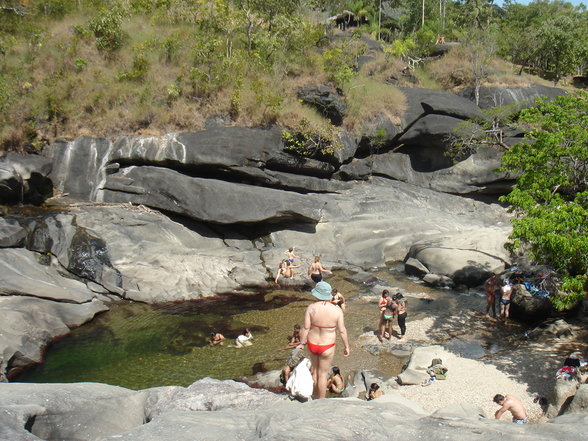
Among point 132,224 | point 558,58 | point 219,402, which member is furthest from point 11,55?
point 558,58

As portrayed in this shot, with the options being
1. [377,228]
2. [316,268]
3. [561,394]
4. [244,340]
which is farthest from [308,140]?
[561,394]

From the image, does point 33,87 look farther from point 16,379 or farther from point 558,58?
point 558,58

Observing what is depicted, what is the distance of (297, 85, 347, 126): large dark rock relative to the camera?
2566cm

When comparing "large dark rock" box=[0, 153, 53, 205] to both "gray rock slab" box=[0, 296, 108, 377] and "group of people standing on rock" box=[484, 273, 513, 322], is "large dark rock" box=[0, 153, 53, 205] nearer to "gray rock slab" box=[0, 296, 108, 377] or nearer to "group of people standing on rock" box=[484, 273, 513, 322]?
"gray rock slab" box=[0, 296, 108, 377]

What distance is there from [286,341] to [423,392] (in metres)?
4.31

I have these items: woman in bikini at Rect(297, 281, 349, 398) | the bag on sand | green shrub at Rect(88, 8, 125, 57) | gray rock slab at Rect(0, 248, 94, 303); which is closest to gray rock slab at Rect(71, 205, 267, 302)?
gray rock slab at Rect(0, 248, 94, 303)

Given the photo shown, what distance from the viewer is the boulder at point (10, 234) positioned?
1633 cm

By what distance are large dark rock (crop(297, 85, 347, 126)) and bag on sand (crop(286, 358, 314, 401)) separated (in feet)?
66.2

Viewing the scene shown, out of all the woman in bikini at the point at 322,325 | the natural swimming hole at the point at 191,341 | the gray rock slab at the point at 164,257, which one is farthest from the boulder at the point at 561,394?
the gray rock slab at the point at 164,257

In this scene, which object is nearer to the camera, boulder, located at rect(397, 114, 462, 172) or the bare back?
the bare back

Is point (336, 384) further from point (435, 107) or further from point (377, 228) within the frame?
point (435, 107)

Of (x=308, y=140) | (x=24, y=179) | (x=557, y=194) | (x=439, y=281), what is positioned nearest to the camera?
(x=557, y=194)

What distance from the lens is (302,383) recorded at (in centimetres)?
706

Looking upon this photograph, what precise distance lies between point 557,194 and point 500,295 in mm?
4206
